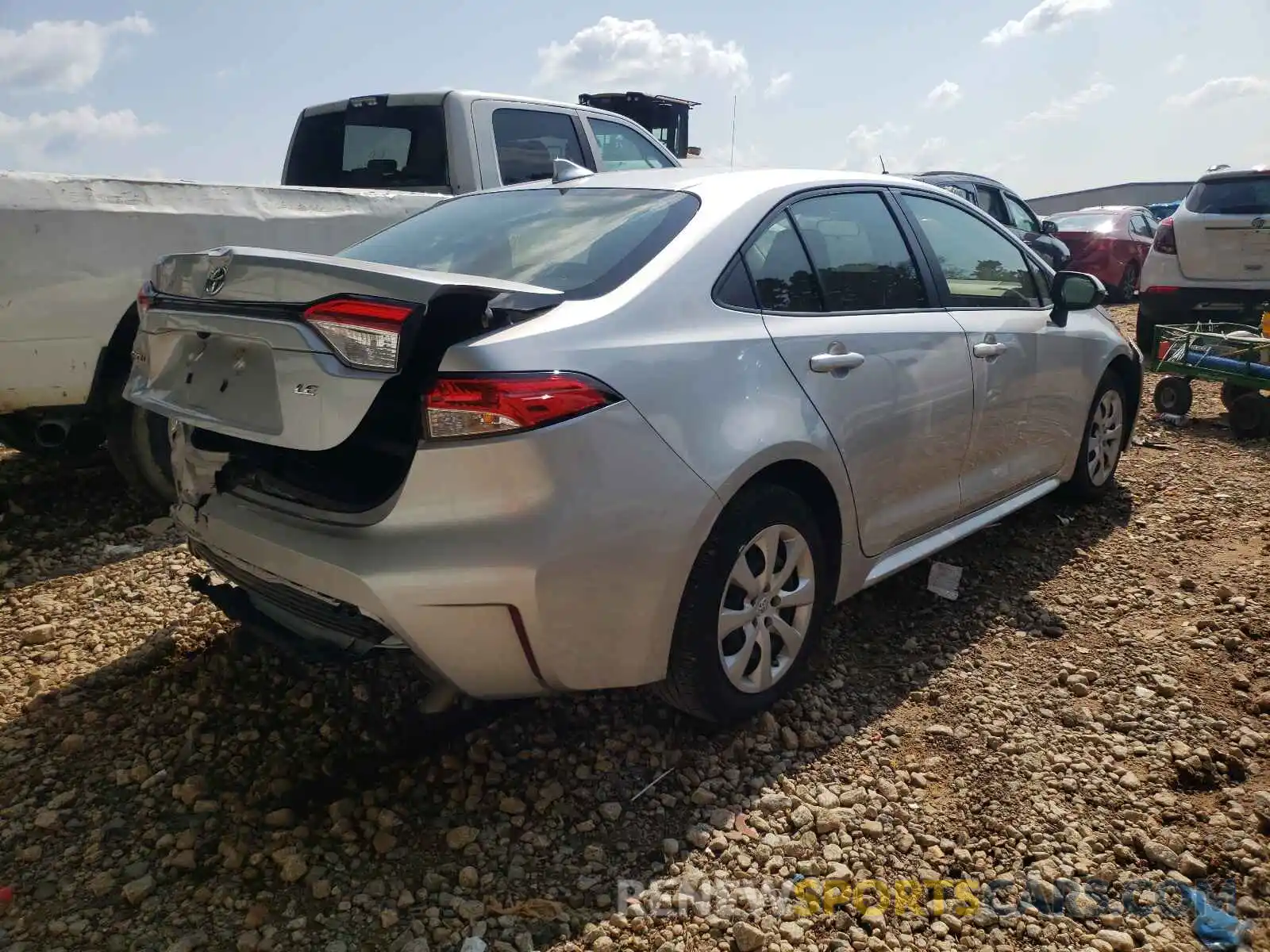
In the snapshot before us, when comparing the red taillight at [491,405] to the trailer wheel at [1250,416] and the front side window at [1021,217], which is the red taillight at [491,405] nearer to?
the trailer wheel at [1250,416]

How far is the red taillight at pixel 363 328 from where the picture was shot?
2105mm

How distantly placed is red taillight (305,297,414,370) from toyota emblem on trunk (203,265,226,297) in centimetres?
39

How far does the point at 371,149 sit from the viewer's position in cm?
601

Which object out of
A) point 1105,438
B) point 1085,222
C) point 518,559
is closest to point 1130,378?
point 1105,438

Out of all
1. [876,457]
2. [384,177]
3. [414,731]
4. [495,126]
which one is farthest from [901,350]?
[384,177]

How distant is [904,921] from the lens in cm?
219

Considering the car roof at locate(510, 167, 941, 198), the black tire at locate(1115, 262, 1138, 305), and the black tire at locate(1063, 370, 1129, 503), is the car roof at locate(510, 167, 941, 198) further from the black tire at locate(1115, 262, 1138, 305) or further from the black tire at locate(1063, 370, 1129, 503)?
the black tire at locate(1115, 262, 1138, 305)

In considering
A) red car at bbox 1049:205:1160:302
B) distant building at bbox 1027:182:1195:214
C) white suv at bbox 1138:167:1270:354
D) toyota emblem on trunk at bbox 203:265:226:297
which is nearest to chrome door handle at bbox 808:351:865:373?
toyota emblem on trunk at bbox 203:265:226:297

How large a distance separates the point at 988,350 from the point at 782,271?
115 centimetres

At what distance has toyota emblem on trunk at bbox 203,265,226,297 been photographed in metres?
2.45

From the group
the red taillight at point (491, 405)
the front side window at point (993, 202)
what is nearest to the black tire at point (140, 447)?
the red taillight at point (491, 405)

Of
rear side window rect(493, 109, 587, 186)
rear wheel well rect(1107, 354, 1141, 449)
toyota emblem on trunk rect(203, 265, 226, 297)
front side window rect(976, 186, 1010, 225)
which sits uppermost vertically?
rear side window rect(493, 109, 587, 186)

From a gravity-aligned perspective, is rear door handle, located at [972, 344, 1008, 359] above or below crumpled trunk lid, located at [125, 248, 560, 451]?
below

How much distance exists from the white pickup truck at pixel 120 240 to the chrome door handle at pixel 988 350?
311 centimetres
